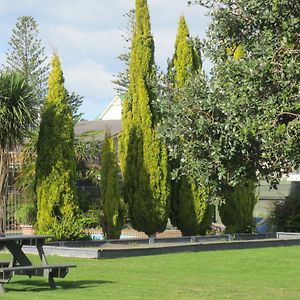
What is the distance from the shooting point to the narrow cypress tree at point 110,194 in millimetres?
23688

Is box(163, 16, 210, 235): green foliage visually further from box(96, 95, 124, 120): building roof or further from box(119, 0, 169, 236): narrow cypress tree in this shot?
box(96, 95, 124, 120): building roof

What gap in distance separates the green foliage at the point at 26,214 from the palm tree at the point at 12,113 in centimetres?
341

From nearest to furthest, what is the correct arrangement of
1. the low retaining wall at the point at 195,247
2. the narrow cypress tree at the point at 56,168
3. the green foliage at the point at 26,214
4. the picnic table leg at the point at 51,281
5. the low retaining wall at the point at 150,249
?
the picnic table leg at the point at 51,281 → the low retaining wall at the point at 150,249 → the low retaining wall at the point at 195,247 → the narrow cypress tree at the point at 56,168 → the green foliage at the point at 26,214

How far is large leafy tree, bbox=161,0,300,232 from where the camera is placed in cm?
920

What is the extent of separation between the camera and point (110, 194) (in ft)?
77.7

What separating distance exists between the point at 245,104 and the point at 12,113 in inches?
616

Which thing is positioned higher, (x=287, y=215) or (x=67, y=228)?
(x=287, y=215)

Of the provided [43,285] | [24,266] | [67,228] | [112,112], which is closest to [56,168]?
[67,228]

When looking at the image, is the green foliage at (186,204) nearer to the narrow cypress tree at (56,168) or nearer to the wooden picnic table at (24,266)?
the narrow cypress tree at (56,168)

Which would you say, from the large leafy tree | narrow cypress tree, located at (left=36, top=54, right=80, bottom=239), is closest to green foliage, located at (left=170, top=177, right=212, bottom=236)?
narrow cypress tree, located at (left=36, top=54, right=80, bottom=239)

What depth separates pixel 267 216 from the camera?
30.2 metres

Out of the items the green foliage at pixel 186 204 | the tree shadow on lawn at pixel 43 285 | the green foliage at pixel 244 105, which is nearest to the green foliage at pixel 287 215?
the green foliage at pixel 186 204

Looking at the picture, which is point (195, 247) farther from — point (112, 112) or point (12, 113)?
point (112, 112)

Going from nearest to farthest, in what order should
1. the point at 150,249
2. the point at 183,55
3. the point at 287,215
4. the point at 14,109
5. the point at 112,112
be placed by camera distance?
the point at 150,249 < the point at 14,109 < the point at 183,55 < the point at 287,215 < the point at 112,112
